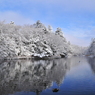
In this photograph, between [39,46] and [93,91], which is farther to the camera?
[39,46]

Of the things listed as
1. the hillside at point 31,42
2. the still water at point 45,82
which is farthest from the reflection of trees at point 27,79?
the hillside at point 31,42

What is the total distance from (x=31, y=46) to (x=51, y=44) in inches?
329

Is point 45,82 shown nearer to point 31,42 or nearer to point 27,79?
point 27,79

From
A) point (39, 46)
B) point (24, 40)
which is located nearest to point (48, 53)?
point (39, 46)

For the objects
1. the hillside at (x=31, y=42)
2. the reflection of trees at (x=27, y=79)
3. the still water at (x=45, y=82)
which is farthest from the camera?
the hillside at (x=31, y=42)

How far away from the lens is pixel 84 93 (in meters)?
10.4

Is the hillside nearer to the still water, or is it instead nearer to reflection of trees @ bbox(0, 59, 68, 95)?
reflection of trees @ bbox(0, 59, 68, 95)

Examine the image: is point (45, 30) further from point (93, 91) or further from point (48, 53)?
point (93, 91)

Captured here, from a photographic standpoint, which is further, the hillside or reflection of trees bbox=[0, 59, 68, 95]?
the hillside

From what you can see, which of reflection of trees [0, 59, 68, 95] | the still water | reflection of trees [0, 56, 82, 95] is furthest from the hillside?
the still water

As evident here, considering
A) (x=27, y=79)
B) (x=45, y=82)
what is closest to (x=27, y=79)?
(x=27, y=79)

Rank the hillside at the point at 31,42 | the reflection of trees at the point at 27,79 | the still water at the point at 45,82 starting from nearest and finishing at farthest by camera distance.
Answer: the still water at the point at 45,82 → the reflection of trees at the point at 27,79 → the hillside at the point at 31,42

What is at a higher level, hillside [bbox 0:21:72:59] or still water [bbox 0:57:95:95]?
hillside [bbox 0:21:72:59]

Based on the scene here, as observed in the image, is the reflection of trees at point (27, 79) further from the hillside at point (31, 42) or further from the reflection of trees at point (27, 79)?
the hillside at point (31, 42)
